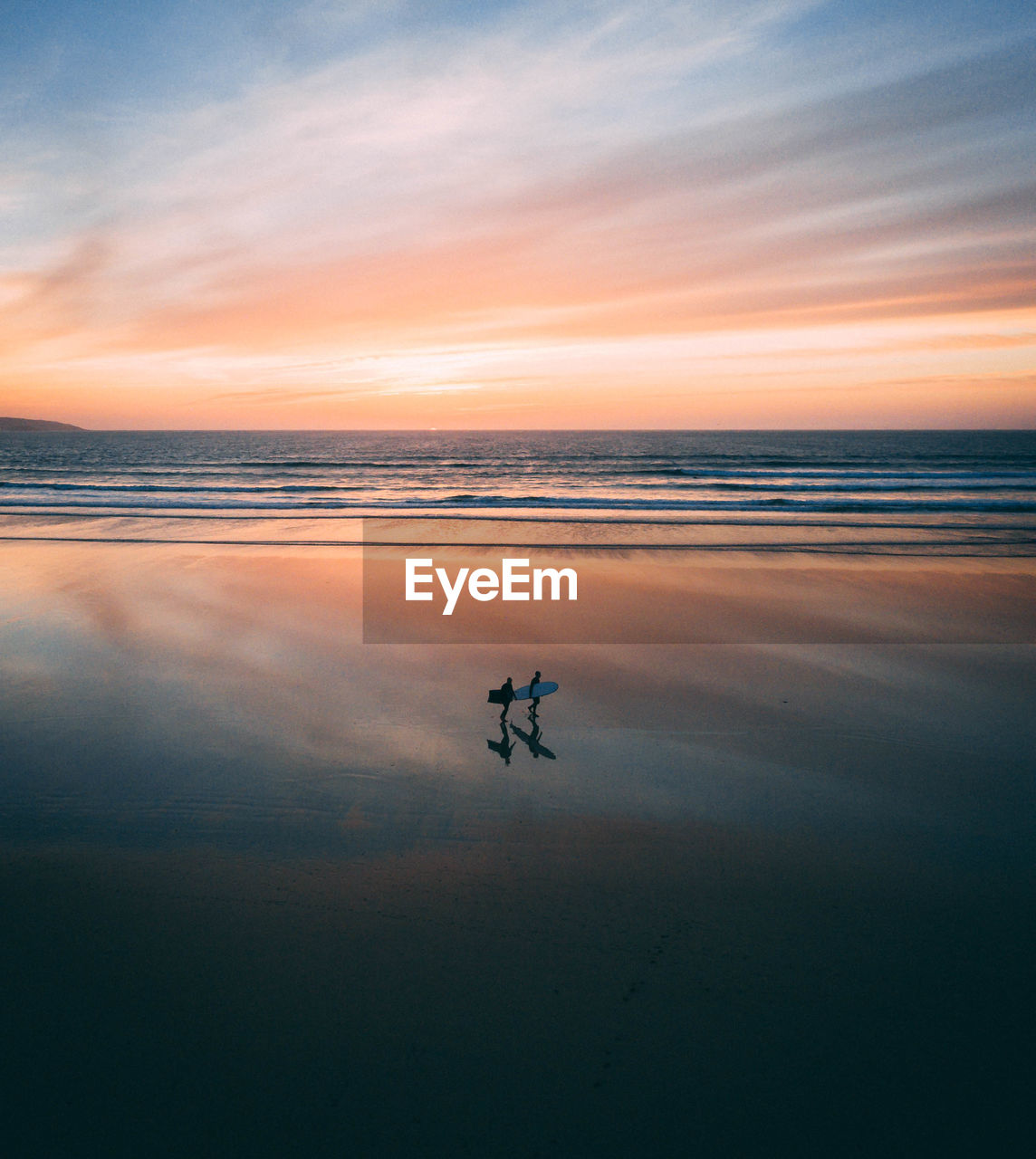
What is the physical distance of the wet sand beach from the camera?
373 cm

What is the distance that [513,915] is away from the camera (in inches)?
198

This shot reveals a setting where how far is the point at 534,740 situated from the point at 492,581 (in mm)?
8256

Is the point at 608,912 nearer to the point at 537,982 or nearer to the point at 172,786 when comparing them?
the point at 537,982

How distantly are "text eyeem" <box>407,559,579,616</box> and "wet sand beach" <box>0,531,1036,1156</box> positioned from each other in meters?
4.86

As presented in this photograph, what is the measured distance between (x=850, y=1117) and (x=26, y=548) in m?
23.5

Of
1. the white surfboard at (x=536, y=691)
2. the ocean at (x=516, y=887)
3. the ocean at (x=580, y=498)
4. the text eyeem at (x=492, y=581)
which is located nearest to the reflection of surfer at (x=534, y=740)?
the ocean at (x=516, y=887)

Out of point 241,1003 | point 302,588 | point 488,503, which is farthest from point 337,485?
point 241,1003

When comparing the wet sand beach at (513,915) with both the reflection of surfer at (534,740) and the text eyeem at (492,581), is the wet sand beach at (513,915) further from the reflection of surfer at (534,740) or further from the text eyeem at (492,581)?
the text eyeem at (492,581)

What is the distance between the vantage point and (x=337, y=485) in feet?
138

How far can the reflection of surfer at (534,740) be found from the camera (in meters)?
7.49
